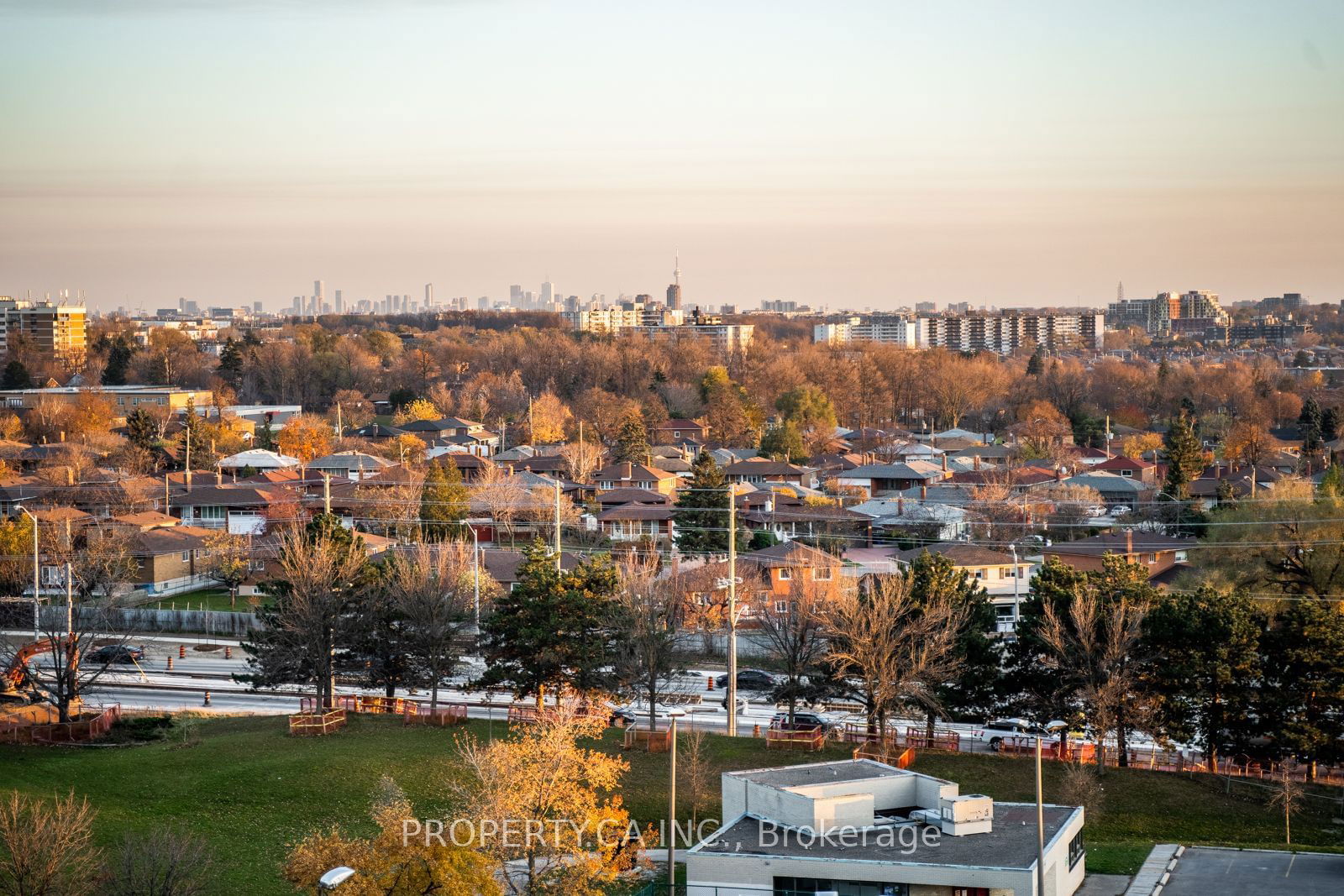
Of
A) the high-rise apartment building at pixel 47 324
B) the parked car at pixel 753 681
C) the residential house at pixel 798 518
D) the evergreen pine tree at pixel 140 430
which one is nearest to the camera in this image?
the parked car at pixel 753 681

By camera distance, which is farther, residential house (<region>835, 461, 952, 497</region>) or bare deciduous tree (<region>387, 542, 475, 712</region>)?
residential house (<region>835, 461, 952, 497</region>)

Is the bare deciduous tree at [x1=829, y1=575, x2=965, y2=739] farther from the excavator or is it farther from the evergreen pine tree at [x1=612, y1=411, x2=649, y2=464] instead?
the evergreen pine tree at [x1=612, y1=411, x2=649, y2=464]

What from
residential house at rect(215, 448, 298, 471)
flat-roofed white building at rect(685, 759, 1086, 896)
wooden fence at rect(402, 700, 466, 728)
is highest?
residential house at rect(215, 448, 298, 471)

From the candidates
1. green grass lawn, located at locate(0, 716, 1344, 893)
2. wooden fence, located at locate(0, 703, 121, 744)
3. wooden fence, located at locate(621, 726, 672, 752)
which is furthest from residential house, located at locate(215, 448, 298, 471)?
wooden fence, located at locate(621, 726, 672, 752)

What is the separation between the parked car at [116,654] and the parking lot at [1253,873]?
24.0 m

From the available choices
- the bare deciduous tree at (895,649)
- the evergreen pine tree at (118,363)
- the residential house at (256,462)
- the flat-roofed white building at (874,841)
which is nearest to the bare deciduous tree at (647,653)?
the bare deciduous tree at (895,649)

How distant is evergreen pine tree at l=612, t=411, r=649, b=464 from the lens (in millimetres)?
61344

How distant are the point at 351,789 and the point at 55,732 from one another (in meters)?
6.79

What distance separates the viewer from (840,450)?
238 ft

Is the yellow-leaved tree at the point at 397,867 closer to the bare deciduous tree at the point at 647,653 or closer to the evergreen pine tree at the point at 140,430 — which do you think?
the bare deciduous tree at the point at 647,653

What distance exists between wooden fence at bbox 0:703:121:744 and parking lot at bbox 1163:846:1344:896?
1816cm

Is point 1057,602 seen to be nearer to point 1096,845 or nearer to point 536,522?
point 1096,845

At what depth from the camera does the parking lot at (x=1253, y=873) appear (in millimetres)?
17172

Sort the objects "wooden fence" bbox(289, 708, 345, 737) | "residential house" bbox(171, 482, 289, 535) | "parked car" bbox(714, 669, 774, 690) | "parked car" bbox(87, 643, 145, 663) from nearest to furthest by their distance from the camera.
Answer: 1. "wooden fence" bbox(289, 708, 345, 737)
2. "parked car" bbox(714, 669, 774, 690)
3. "parked car" bbox(87, 643, 145, 663)
4. "residential house" bbox(171, 482, 289, 535)
